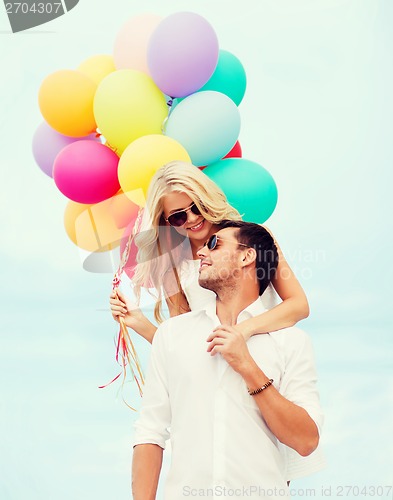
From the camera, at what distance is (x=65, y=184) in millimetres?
3225

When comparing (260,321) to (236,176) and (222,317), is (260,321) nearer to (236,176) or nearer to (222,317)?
(222,317)

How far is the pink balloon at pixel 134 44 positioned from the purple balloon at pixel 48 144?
43 cm

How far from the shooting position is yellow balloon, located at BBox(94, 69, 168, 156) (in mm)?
3146

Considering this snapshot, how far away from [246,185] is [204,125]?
0.34m

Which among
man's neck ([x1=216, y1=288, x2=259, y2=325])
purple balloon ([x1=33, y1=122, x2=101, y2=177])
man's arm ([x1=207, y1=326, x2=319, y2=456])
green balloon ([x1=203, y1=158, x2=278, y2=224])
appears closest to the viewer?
man's arm ([x1=207, y1=326, x2=319, y2=456])

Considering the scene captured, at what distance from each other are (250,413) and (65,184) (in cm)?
161

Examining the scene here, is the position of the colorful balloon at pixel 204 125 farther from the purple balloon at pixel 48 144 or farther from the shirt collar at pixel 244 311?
the shirt collar at pixel 244 311

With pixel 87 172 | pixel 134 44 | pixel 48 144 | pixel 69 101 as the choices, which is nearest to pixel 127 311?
pixel 87 172

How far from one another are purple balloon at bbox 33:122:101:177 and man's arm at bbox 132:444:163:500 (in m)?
1.88

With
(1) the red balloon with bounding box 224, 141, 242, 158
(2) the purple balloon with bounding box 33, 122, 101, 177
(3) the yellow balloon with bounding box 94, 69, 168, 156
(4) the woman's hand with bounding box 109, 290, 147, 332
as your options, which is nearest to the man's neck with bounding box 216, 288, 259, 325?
(4) the woman's hand with bounding box 109, 290, 147, 332

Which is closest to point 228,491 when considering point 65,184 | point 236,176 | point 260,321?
point 260,321

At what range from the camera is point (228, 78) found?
342cm

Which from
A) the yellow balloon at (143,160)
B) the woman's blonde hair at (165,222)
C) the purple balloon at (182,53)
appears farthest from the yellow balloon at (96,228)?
the purple balloon at (182,53)

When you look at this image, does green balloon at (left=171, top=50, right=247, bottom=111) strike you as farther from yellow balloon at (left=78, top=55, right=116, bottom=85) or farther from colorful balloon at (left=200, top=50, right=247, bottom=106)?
yellow balloon at (left=78, top=55, right=116, bottom=85)
